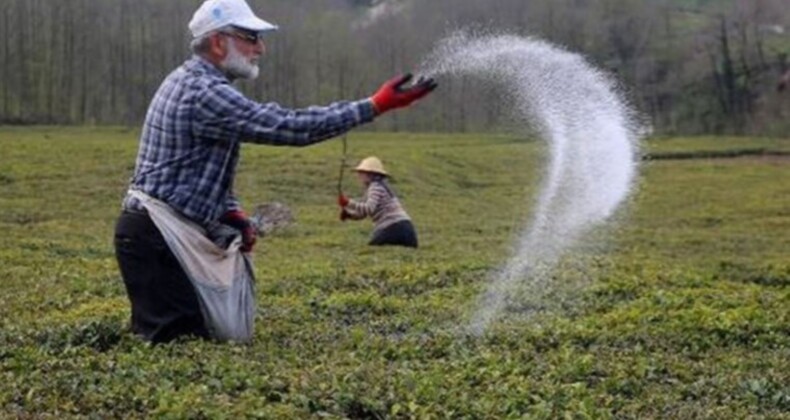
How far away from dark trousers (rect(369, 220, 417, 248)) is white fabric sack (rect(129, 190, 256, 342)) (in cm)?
1294

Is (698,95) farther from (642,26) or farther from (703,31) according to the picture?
(703,31)

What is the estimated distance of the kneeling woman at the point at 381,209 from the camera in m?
22.1

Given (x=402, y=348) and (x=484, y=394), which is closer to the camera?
(x=484, y=394)

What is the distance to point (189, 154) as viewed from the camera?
9.79 m

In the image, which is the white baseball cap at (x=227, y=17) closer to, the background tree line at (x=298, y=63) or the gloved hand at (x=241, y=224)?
the gloved hand at (x=241, y=224)

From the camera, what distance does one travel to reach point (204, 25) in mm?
9977

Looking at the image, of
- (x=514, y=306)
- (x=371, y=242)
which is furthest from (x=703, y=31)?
(x=514, y=306)

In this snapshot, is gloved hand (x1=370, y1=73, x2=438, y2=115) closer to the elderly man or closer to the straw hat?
the elderly man

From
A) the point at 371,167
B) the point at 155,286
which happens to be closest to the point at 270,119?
the point at 155,286

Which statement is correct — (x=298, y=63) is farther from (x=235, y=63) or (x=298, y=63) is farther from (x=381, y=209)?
(x=235, y=63)

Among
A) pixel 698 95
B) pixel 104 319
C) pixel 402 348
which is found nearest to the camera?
pixel 402 348

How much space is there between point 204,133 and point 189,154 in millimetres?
188

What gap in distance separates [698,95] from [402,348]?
93359mm

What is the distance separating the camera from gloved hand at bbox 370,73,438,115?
887 centimetres
